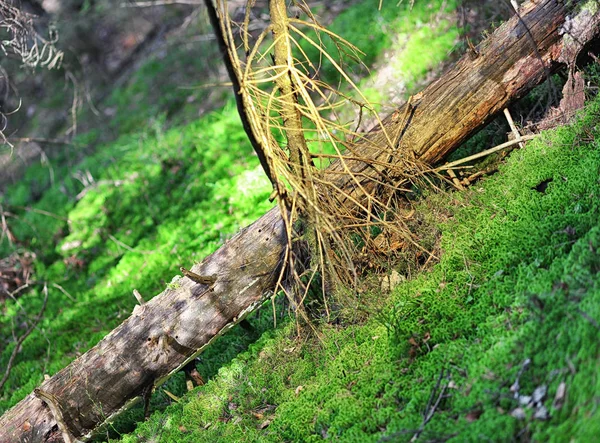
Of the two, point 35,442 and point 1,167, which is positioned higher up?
point 1,167

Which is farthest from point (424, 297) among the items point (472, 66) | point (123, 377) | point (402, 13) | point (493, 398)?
point (402, 13)

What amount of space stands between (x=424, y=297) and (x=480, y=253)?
53 centimetres

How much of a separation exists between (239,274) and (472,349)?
192cm

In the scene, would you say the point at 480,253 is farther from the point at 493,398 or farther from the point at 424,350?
the point at 493,398

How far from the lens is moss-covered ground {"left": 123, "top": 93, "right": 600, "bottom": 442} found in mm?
2977

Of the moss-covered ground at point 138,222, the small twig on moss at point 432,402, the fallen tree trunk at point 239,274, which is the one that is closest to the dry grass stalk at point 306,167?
the fallen tree trunk at point 239,274

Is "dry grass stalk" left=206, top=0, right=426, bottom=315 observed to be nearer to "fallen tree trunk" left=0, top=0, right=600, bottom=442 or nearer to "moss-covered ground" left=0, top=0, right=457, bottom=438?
Answer: "fallen tree trunk" left=0, top=0, right=600, bottom=442

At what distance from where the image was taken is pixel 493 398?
3107 millimetres

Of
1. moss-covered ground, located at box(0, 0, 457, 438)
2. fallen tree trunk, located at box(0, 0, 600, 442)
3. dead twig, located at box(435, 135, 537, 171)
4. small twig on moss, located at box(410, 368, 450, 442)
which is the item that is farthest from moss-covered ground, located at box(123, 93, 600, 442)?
moss-covered ground, located at box(0, 0, 457, 438)

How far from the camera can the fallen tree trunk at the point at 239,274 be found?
4457mm

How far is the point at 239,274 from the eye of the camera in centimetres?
455

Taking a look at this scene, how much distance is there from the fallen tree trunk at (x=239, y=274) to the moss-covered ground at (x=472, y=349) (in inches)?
16.2

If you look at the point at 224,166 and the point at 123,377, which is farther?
the point at 224,166

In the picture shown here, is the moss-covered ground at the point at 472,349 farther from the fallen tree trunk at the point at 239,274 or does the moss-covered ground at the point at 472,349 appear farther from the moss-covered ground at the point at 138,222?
the moss-covered ground at the point at 138,222
